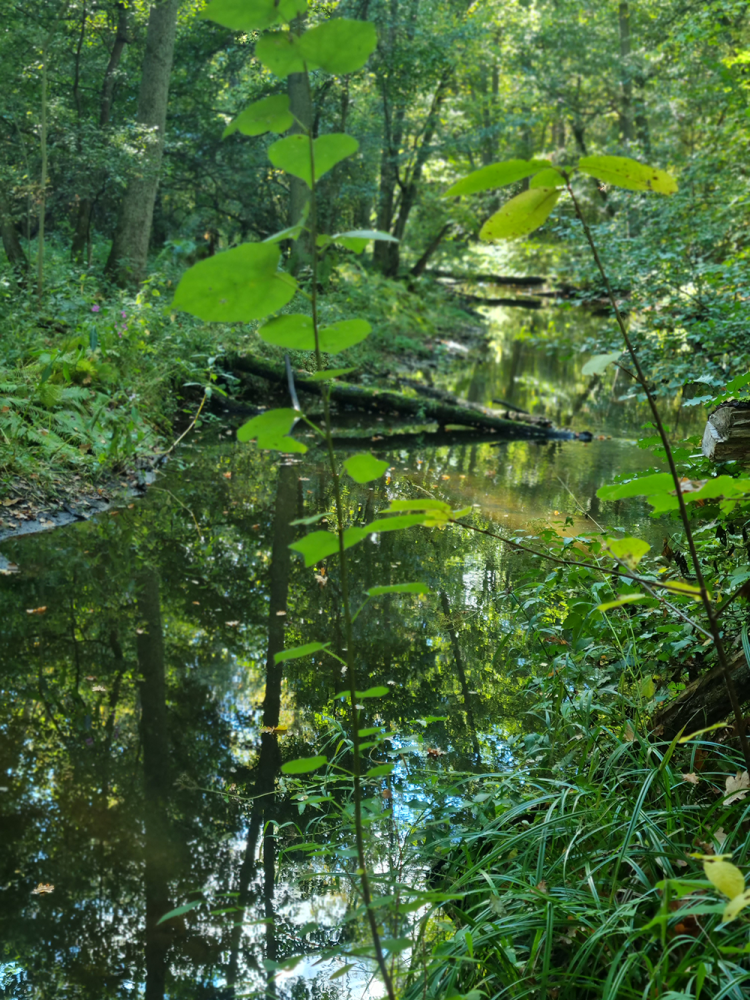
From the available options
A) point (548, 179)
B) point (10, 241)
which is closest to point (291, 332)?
point (548, 179)

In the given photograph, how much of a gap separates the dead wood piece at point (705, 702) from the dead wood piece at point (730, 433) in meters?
0.56

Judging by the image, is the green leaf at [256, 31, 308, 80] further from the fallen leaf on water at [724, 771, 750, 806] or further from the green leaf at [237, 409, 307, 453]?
the fallen leaf on water at [724, 771, 750, 806]

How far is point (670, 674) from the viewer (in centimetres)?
250

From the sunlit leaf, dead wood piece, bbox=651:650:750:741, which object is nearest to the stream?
the sunlit leaf

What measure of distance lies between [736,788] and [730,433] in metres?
0.91

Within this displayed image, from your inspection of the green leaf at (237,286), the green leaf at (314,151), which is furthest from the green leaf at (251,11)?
the green leaf at (237,286)

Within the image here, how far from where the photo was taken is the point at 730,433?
2023 millimetres

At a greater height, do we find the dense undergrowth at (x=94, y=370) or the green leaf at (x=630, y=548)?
the dense undergrowth at (x=94, y=370)

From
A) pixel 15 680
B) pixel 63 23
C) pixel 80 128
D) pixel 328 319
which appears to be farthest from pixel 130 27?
pixel 15 680

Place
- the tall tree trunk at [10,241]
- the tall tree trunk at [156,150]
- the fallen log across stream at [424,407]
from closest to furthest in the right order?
the tall tree trunk at [10,241]
the fallen log across stream at [424,407]
the tall tree trunk at [156,150]

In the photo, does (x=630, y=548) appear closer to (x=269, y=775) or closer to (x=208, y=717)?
(x=269, y=775)

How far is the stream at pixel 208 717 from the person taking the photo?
1.87 metres

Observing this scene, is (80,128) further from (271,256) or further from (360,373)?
(271,256)

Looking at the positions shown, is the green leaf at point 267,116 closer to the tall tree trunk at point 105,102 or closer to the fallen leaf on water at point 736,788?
the fallen leaf on water at point 736,788
